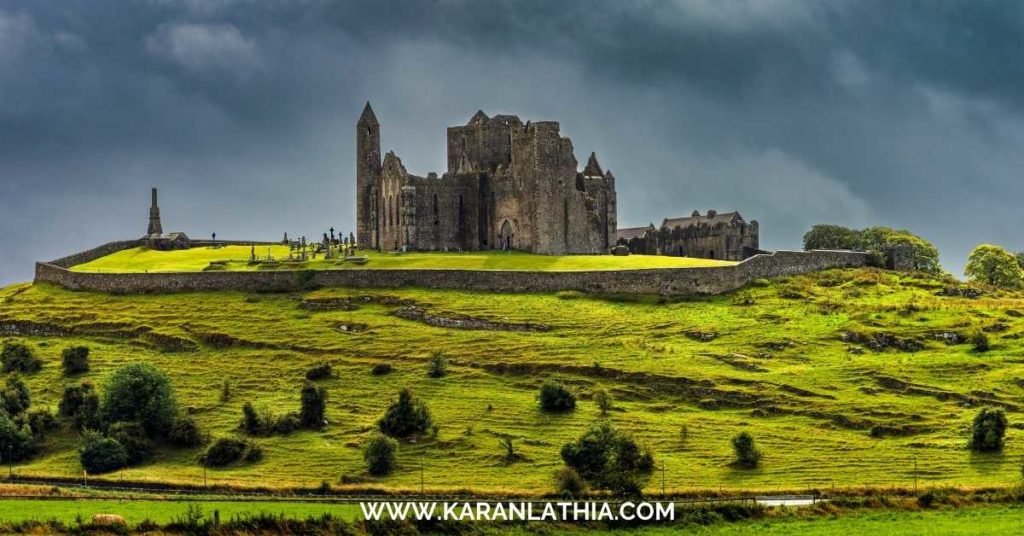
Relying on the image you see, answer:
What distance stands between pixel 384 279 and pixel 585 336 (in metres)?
24.1

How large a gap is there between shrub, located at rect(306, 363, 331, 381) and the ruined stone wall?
74.8ft

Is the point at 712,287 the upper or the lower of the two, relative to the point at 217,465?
upper

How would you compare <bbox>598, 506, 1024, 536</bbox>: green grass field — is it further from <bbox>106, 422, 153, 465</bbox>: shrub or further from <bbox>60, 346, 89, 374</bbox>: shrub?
<bbox>60, 346, 89, 374</bbox>: shrub

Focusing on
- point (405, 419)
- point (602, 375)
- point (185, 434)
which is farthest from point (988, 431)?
point (185, 434)

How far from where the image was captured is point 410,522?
61.4 meters

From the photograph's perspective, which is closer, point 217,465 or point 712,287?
point 217,465

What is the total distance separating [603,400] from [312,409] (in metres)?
19.0

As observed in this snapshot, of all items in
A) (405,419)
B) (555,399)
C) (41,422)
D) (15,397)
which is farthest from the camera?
(15,397)

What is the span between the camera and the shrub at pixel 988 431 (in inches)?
3219

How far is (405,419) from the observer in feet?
295

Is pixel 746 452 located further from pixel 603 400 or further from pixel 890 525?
pixel 890 525

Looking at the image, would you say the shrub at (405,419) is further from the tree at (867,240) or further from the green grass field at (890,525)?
the tree at (867,240)

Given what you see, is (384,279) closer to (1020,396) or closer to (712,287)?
(712,287)

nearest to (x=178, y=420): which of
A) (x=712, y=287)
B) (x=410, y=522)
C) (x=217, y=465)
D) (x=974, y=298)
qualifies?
(x=217, y=465)
